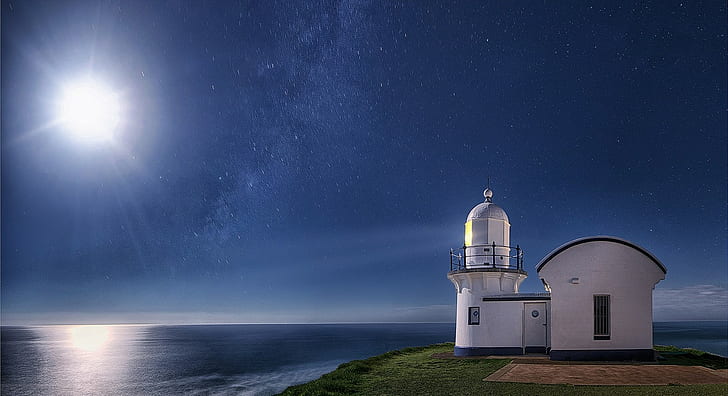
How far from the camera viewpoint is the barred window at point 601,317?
20516 mm

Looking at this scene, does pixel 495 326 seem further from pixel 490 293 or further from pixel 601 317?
pixel 601 317

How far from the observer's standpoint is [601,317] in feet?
67.7

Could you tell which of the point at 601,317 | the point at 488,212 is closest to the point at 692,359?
the point at 601,317

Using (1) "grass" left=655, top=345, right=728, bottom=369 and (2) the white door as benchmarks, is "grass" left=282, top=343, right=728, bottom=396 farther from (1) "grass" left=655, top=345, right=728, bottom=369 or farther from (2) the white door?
(2) the white door

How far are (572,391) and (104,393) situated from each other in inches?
1491

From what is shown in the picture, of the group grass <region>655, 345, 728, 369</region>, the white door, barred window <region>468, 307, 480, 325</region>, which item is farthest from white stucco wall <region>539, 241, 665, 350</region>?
barred window <region>468, 307, 480, 325</region>

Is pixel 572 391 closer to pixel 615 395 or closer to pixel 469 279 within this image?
pixel 615 395

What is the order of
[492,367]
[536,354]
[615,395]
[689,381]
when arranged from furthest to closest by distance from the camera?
Result: [536,354], [492,367], [689,381], [615,395]

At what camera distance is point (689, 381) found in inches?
595

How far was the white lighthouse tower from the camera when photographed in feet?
76.1

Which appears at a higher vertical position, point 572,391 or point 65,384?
point 572,391

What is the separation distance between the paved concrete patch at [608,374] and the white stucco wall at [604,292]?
1.69 metres

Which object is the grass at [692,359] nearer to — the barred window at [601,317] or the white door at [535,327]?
the barred window at [601,317]

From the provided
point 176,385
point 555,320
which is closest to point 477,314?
point 555,320
